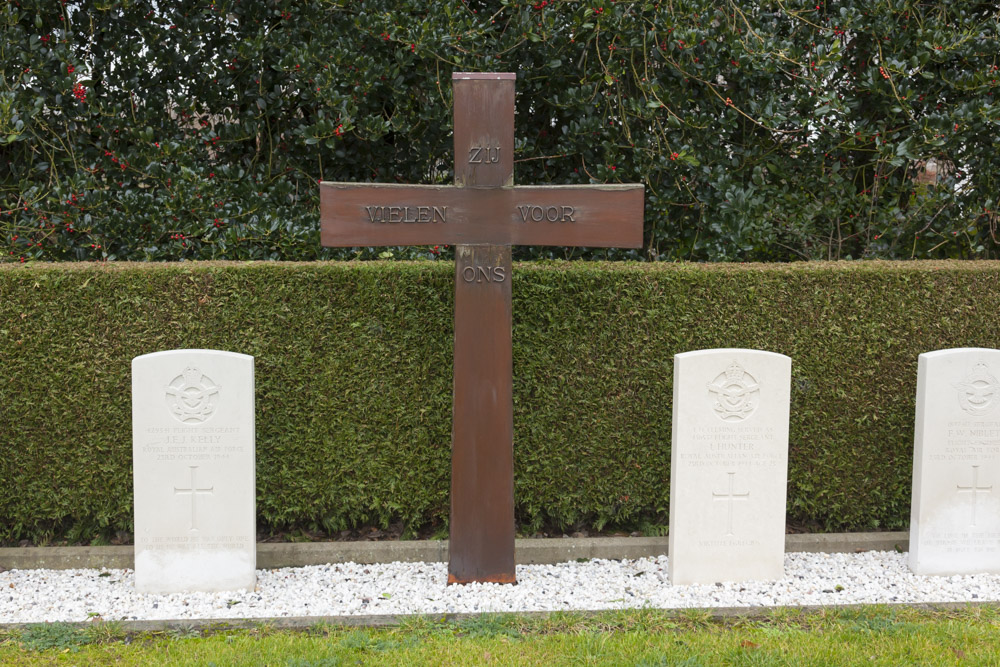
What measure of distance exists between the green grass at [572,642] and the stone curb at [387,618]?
26 millimetres

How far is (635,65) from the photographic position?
19.8 ft

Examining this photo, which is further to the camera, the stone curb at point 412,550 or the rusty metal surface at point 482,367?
the stone curb at point 412,550

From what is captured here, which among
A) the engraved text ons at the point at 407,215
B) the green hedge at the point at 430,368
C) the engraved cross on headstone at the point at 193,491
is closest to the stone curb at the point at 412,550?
the green hedge at the point at 430,368

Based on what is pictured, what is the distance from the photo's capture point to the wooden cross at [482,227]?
3980mm

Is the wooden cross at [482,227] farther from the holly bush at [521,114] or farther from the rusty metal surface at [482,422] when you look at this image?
the holly bush at [521,114]

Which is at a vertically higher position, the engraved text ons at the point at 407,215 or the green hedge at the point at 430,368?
the engraved text ons at the point at 407,215

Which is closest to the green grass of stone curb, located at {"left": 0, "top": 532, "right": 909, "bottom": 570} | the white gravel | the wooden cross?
the white gravel

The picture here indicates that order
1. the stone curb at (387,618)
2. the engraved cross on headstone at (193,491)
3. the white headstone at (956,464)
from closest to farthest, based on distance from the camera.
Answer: the stone curb at (387,618) < the engraved cross on headstone at (193,491) < the white headstone at (956,464)

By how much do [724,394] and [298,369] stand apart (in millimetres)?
2448

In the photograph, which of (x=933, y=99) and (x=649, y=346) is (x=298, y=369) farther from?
(x=933, y=99)

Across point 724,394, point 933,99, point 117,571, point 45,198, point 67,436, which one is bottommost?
point 117,571

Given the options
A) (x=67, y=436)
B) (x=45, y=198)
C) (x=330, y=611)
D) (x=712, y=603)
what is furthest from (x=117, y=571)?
(x=712, y=603)

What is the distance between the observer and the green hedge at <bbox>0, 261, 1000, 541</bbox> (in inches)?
182

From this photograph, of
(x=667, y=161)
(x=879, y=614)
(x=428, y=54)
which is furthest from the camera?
(x=667, y=161)
